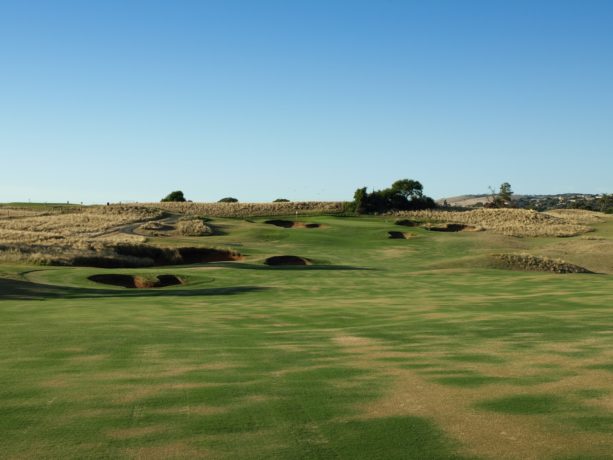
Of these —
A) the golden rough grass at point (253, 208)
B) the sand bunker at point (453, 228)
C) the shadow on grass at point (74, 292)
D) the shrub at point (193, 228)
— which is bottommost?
the shadow on grass at point (74, 292)

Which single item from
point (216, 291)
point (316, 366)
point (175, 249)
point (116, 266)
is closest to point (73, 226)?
point (175, 249)

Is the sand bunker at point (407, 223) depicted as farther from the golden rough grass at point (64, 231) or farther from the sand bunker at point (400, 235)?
Answer: the golden rough grass at point (64, 231)

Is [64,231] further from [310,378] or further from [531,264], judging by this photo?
[310,378]

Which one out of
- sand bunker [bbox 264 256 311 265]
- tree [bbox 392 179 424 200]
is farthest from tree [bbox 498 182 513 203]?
sand bunker [bbox 264 256 311 265]

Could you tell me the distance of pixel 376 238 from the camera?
63.3 meters

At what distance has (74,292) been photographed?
1038 inches

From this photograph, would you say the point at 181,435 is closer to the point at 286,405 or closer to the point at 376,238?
the point at 286,405

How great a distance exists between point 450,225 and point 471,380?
68000 mm

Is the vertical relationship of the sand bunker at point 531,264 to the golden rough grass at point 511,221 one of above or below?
below

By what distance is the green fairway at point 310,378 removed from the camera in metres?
6.45

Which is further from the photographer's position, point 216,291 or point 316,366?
point 216,291

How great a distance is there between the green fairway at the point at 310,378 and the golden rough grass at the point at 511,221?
51257mm

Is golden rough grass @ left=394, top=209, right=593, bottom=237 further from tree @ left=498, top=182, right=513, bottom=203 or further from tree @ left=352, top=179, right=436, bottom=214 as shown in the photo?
tree @ left=498, top=182, right=513, bottom=203

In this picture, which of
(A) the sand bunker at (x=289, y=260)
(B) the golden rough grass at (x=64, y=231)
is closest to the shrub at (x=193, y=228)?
(B) the golden rough grass at (x=64, y=231)
